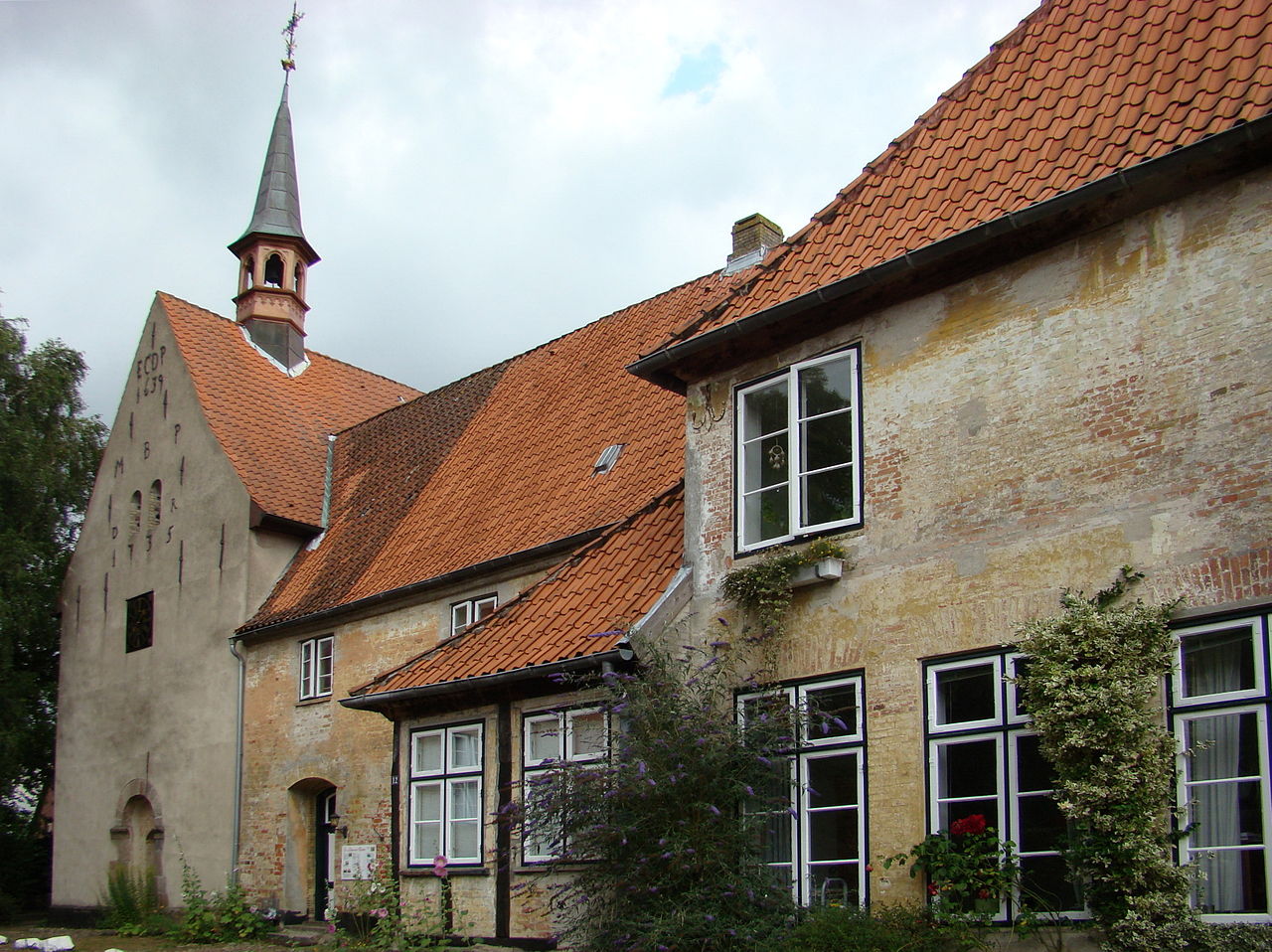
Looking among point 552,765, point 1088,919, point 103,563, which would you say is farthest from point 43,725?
point 1088,919

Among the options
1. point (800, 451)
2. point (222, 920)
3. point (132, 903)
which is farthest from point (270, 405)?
point (800, 451)

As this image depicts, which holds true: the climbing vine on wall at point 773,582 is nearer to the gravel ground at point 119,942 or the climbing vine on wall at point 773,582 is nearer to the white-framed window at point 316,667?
the gravel ground at point 119,942

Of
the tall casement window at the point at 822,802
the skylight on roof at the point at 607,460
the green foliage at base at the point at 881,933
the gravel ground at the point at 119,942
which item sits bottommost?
the gravel ground at the point at 119,942

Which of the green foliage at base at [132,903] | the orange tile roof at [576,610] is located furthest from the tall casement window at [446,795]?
the green foliage at base at [132,903]

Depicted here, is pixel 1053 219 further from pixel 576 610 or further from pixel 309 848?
pixel 309 848

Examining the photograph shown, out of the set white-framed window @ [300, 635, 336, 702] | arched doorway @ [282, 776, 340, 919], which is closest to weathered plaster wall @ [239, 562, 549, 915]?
arched doorway @ [282, 776, 340, 919]

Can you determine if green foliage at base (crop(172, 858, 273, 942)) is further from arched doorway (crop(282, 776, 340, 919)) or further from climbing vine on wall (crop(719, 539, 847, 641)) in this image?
climbing vine on wall (crop(719, 539, 847, 641))

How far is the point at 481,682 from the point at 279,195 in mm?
20574

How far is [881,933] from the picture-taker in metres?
9.57

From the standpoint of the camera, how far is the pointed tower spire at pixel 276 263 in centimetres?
2836

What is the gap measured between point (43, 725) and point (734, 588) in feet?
70.6

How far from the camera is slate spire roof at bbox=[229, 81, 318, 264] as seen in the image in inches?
1184

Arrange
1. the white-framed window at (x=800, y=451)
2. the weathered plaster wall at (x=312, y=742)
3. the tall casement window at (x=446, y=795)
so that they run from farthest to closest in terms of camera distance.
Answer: the weathered plaster wall at (x=312, y=742), the tall casement window at (x=446, y=795), the white-framed window at (x=800, y=451)

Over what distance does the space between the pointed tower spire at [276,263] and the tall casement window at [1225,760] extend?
2187cm
